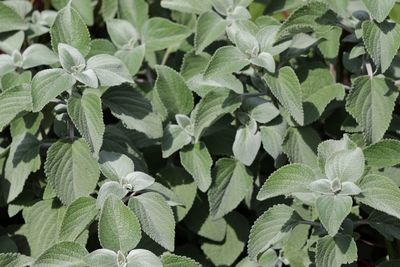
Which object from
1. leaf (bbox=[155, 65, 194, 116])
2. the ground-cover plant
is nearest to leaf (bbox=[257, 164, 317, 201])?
the ground-cover plant

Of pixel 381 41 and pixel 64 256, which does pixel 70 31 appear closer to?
pixel 64 256

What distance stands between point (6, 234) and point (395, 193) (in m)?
1.23

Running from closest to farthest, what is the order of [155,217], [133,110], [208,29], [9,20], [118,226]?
1. [118,226]
2. [155,217]
3. [133,110]
4. [208,29]
5. [9,20]

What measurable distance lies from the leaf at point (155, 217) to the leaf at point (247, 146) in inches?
13.4

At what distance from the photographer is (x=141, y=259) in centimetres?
179

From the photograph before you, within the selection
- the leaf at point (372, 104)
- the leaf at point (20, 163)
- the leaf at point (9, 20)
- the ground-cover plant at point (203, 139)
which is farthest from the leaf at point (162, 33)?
the leaf at point (372, 104)

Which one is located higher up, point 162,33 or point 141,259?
point 162,33

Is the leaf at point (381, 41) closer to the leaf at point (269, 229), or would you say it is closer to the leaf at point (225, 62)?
the leaf at point (225, 62)

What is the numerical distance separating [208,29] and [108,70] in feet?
1.36

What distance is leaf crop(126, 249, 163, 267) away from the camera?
1779 mm

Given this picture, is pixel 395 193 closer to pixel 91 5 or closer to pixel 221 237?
pixel 221 237

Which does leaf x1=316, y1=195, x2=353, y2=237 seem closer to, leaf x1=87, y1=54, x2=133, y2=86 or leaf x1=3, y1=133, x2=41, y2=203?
leaf x1=87, y1=54, x2=133, y2=86

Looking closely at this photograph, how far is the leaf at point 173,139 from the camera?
2199mm

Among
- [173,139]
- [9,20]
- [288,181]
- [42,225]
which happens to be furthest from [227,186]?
[9,20]
